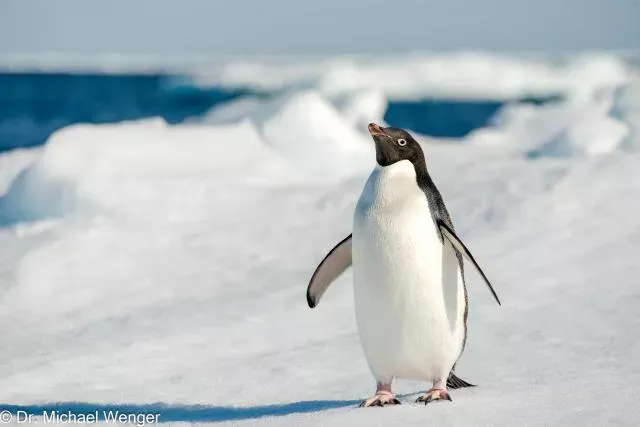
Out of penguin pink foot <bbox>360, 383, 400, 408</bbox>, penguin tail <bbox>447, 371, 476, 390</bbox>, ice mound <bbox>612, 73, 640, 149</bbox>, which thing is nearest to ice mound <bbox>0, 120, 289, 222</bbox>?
ice mound <bbox>612, 73, 640, 149</bbox>

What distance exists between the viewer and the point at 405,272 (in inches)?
149

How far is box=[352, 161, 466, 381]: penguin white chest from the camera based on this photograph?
376 cm

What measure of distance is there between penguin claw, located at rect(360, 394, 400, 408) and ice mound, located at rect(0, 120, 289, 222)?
12.8 ft

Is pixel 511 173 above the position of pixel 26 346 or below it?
above

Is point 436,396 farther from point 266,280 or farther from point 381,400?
point 266,280

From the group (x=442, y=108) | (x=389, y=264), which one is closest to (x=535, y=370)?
(x=389, y=264)

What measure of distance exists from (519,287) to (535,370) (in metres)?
1.49

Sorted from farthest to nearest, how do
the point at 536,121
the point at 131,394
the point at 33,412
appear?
the point at 536,121
the point at 131,394
the point at 33,412

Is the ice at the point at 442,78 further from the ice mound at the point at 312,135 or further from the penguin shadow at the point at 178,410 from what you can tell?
the penguin shadow at the point at 178,410

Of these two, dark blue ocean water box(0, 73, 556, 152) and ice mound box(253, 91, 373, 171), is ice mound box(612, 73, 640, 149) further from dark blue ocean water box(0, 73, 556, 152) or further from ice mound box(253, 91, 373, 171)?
dark blue ocean water box(0, 73, 556, 152)

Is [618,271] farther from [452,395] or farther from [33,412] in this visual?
[33,412]

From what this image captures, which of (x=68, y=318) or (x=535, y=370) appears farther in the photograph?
(x=68, y=318)

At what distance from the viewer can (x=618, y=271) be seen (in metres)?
5.96

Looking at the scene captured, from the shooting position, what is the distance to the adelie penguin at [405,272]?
12.3 feet
